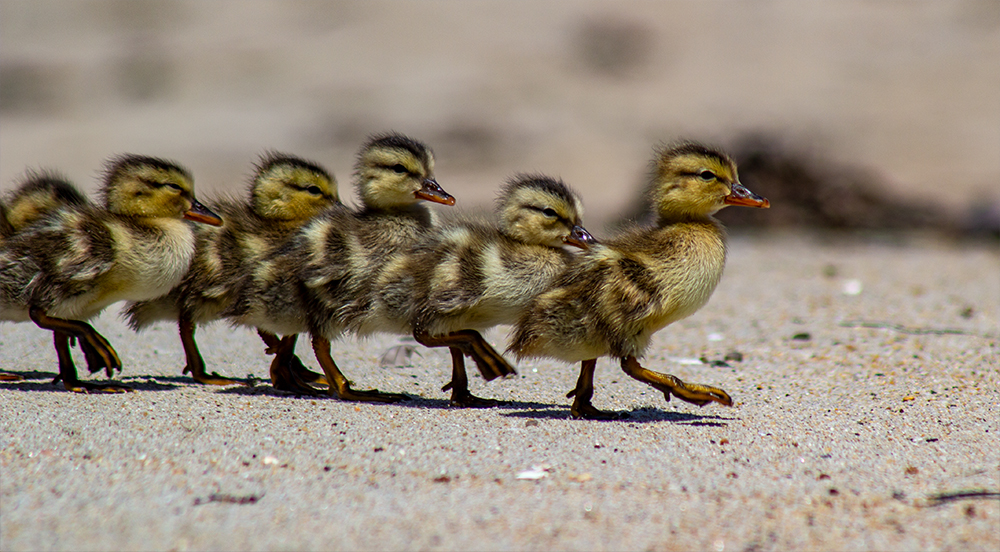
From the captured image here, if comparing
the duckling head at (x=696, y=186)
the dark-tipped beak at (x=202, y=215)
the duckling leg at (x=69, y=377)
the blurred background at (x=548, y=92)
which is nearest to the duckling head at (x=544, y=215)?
the duckling head at (x=696, y=186)

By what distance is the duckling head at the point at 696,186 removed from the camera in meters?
5.80

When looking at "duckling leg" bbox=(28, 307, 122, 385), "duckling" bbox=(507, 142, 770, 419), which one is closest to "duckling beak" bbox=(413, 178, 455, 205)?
"duckling" bbox=(507, 142, 770, 419)

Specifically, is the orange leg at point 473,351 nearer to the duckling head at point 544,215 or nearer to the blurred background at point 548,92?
the duckling head at point 544,215

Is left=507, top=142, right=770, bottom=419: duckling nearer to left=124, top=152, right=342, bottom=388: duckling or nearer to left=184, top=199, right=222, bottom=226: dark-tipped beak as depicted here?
left=124, top=152, right=342, bottom=388: duckling

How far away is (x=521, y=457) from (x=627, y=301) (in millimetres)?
1127

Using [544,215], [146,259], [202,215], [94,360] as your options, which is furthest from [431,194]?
[94,360]

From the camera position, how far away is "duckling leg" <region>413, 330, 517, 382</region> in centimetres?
580

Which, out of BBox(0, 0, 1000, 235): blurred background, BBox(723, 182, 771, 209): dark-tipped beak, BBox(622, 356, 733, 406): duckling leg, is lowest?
BBox(622, 356, 733, 406): duckling leg

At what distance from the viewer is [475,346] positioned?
5812 mm

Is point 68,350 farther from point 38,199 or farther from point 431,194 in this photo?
point 431,194

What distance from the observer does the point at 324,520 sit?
383 cm

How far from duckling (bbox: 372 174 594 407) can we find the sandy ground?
0.42 m

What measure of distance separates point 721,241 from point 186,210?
307cm

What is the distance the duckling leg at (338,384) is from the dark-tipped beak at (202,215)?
2.94 ft
